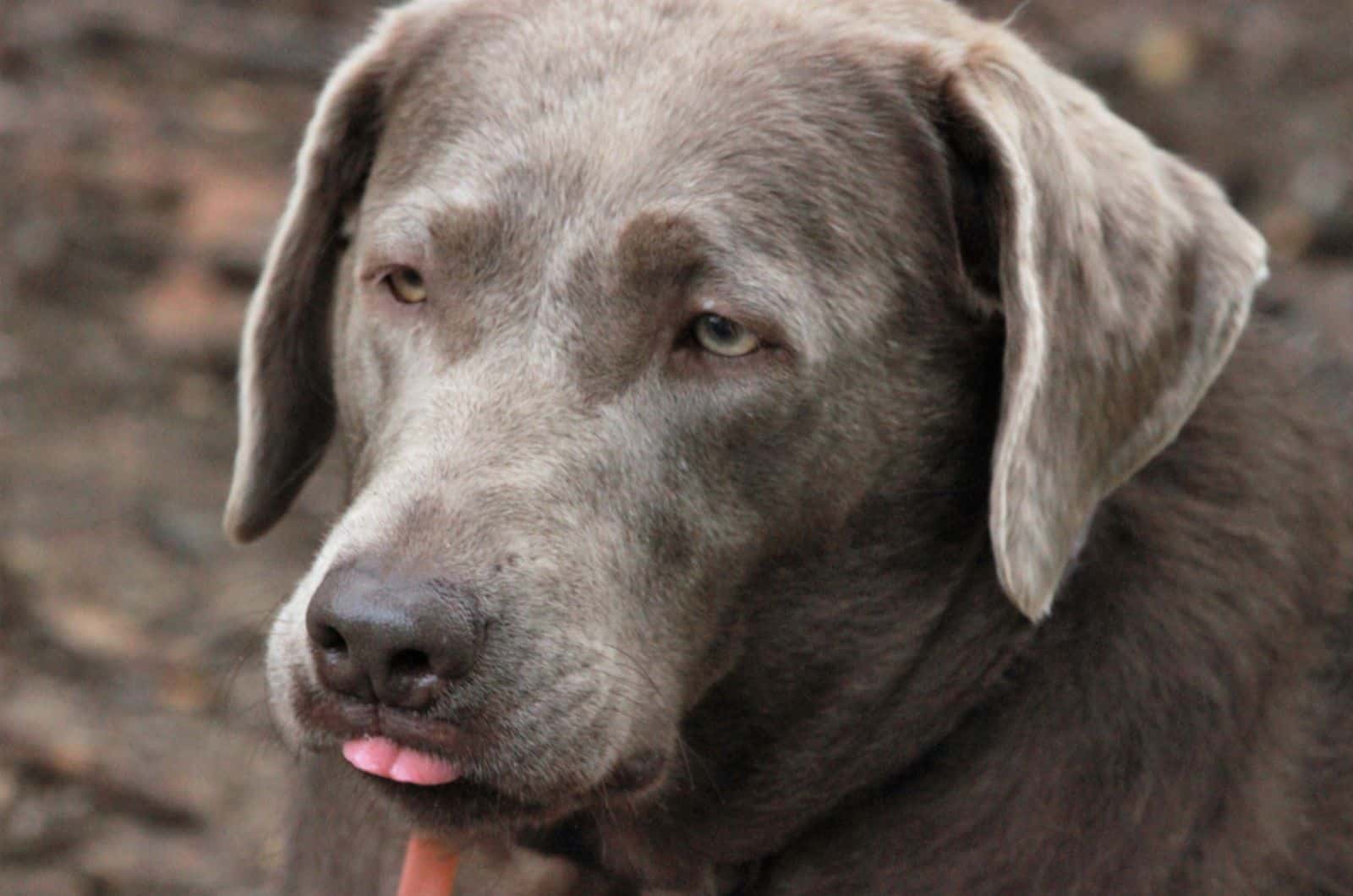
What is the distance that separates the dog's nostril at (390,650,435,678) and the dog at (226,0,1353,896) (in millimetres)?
161

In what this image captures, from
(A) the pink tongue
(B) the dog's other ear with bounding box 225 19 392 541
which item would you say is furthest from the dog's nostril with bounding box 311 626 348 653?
(B) the dog's other ear with bounding box 225 19 392 541

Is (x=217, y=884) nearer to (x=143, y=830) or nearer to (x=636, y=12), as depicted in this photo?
(x=143, y=830)

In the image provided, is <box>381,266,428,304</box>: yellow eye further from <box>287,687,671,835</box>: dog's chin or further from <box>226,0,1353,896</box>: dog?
<box>287,687,671,835</box>: dog's chin

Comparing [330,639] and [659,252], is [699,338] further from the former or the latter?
[330,639]

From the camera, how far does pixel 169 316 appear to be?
723cm

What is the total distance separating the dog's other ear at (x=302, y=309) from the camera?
3992 mm

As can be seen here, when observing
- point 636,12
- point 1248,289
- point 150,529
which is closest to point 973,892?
point 1248,289

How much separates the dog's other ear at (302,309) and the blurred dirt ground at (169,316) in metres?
0.37

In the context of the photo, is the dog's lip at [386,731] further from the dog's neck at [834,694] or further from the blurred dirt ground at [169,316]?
the blurred dirt ground at [169,316]

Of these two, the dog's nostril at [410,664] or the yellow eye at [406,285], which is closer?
the dog's nostril at [410,664]

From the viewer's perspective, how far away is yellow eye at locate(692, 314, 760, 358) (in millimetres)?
3479

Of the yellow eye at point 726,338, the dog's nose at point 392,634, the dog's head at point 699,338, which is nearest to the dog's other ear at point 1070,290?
the dog's head at point 699,338

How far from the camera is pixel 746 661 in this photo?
3.61 metres

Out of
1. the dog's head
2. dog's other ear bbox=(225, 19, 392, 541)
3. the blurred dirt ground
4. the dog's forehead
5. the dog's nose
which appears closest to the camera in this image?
the dog's nose
